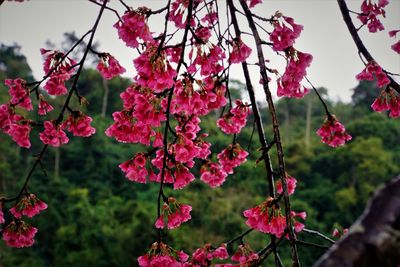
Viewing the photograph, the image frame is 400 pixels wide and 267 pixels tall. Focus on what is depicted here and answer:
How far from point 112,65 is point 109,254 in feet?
42.6

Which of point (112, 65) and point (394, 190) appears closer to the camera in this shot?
point (394, 190)

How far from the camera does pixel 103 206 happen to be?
52.6 feet

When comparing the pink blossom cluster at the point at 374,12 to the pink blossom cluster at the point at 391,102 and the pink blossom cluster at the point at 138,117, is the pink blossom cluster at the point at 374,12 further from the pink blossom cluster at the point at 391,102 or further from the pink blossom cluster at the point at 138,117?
the pink blossom cluster at the point at 138,117

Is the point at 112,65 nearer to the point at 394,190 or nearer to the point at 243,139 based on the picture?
the point at 394,190

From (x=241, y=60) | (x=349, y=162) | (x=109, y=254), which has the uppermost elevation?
(x=349, y=162)

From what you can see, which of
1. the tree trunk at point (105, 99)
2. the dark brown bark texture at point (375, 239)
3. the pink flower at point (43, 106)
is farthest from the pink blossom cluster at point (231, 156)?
the tree trunk at point (105, 99)

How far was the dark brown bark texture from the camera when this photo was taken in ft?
1.47

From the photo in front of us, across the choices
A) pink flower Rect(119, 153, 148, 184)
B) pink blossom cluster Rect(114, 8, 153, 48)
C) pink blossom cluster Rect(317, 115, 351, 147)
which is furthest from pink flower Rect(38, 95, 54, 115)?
pink blossom cluster Rect(317, 115, 351, 147)

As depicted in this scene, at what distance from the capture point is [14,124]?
6.07 feet

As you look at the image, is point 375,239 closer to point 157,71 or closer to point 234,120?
point 157,71

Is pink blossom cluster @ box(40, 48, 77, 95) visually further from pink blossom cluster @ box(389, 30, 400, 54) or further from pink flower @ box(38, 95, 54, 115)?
pink blossom cluster @ box(389, 30, 400, 54)

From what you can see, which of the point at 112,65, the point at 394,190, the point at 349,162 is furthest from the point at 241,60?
the point at 349,162

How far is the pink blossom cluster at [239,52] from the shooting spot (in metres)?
1.58

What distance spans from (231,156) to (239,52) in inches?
26.0
